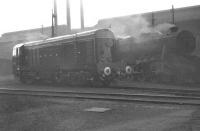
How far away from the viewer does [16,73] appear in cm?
2522

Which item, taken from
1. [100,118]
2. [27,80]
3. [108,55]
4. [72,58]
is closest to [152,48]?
[108,55]

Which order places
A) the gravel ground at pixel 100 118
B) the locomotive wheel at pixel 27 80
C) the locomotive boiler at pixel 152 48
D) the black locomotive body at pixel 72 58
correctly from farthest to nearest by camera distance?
the locomotive wheel at pixel 27 80 < the locomotive boiler at pixel 152 48 < the black locomotive body at pixel 72 58 < the gravel ground at pixel 100 118

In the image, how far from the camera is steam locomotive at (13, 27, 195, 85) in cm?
1781

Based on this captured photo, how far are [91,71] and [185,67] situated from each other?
6477mm

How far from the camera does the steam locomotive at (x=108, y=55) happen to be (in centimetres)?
1781

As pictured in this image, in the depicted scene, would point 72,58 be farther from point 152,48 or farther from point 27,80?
point 27,80

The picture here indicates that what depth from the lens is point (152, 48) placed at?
1841 centimetres

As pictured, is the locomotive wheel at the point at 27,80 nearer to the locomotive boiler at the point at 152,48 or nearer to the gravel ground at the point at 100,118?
the locomotive boiler at the point at 152,48

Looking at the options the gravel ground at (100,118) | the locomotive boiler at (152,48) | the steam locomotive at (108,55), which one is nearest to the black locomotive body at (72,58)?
the steam locomotive at (108,55)

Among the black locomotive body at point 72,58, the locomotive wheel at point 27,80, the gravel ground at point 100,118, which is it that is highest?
the black locomotive body at point 72,58

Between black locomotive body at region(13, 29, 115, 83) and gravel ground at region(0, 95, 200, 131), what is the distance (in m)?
7.20

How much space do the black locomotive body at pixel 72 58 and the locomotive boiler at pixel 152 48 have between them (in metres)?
0.92

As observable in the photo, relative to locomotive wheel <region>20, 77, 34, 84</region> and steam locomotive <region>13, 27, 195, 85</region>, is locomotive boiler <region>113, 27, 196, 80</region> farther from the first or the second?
A: locomotive wheel <region>20, 77, 34, 84</region>

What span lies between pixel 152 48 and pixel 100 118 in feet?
36.2
